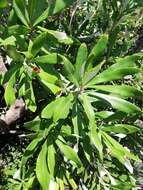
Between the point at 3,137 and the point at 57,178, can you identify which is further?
the point at 3,137

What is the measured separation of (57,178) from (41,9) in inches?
26.8

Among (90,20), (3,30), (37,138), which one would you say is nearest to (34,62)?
(3,30)

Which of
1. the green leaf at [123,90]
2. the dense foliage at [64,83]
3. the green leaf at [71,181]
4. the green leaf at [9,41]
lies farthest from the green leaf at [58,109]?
the green leaf at [71,181]

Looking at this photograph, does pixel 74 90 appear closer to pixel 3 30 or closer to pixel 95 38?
pixel 3 30

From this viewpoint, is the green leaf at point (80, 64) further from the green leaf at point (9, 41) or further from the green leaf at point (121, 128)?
the green leaf at point (121, 128)

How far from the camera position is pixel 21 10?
3.85 ft

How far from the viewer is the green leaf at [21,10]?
1153 millimetres

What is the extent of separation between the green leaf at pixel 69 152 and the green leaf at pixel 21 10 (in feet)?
1.35

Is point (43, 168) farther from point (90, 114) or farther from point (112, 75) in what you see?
point (112, 75)

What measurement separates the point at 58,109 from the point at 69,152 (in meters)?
0.18

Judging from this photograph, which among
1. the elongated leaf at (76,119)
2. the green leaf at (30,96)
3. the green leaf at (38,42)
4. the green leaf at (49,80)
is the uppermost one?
the green leaf at (38,42)

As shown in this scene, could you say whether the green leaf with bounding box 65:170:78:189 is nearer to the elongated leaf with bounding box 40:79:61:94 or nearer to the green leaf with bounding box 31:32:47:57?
the elongated leaf with bounding box 40:79:61:94

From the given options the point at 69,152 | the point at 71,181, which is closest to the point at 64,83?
the point at 69,152

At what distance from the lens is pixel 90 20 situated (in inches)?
72.1
